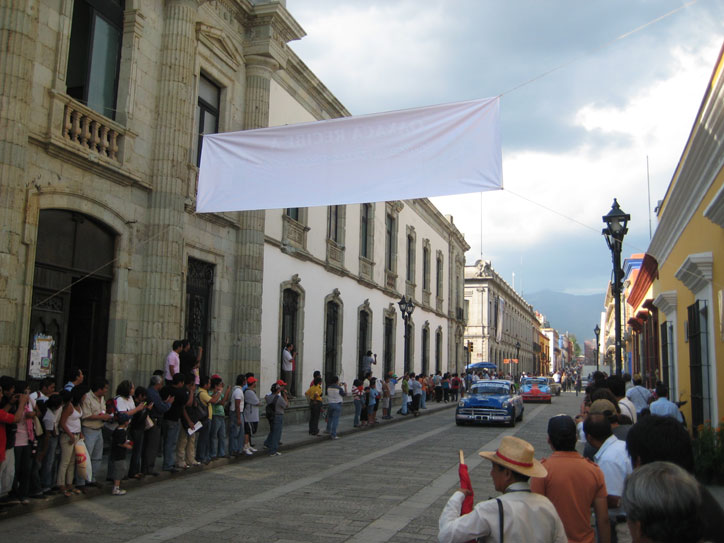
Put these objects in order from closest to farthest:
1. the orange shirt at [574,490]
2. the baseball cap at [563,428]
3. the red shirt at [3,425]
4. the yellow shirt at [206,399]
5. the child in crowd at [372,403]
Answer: the orange shirt at [574,490], the baseball cap at [563,428], the red shirt at [3,425], the yellow shirt at [206,399], the child in crowd at [372,403]

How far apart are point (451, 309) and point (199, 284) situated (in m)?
31.1

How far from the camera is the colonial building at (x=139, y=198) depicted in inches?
426

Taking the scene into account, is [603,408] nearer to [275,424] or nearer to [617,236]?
[617,236]

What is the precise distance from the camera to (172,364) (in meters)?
13.6

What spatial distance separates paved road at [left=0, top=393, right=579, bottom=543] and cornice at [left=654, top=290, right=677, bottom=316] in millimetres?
4584

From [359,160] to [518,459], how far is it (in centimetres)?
609

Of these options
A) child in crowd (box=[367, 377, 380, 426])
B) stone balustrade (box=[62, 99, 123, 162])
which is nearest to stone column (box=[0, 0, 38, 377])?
stone balustrade (box=[62, 99, 123, 162])

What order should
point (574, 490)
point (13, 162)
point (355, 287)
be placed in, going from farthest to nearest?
point (355, 287), point (13, 162), point (574, 490)

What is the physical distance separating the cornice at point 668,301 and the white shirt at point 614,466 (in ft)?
37.1

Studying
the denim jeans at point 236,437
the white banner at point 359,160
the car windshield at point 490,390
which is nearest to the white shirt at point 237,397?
the denim jeans at point 236,437

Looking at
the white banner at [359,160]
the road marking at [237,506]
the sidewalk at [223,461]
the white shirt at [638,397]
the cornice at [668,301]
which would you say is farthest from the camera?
the cornice at [668,301]

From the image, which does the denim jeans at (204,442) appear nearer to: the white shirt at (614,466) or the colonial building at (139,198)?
the colonial building at (139,198)

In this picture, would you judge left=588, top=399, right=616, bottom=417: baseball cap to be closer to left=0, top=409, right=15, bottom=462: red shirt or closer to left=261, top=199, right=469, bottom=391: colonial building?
left=0, top=409, right=15, bottom=462: red shirt

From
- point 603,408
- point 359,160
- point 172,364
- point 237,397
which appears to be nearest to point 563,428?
point 603,408
